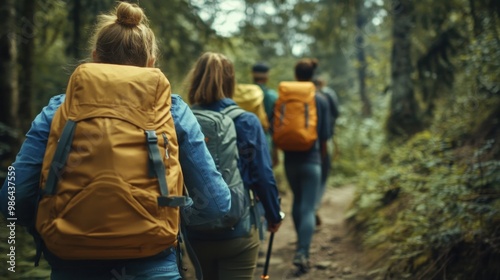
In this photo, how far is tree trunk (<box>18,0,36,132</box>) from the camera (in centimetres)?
682

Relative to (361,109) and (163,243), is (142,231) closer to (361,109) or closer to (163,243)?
(163,243)

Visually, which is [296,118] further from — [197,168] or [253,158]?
[197,168]

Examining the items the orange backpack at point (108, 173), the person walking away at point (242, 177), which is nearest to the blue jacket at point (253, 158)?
the person walking away at point (242, 177)

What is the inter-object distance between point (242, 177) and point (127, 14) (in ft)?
5.54

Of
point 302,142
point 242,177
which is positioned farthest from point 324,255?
point 242,177

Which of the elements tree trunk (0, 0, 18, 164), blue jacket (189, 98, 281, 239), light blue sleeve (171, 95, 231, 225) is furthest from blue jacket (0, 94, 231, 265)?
tree trunk (0, 0, 18, 164)

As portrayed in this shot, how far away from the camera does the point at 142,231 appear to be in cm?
198

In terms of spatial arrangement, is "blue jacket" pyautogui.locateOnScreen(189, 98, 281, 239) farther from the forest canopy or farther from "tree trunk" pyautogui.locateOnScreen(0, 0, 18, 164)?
"tree trunk" pyautogui.locateOnScreen(0, 0, 18, 164)

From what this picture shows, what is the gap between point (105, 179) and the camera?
6.34ft

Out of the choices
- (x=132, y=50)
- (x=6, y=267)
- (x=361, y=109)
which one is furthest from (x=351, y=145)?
(x=132, y=50)

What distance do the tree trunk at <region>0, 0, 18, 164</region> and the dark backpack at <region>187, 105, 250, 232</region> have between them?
3882mm

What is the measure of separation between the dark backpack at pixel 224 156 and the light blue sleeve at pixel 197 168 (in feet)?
2.44

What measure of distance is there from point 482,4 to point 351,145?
10.9 metres

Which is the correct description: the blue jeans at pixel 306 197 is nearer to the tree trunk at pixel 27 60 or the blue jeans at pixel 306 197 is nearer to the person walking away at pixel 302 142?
the person walking away at pixel 302 142
